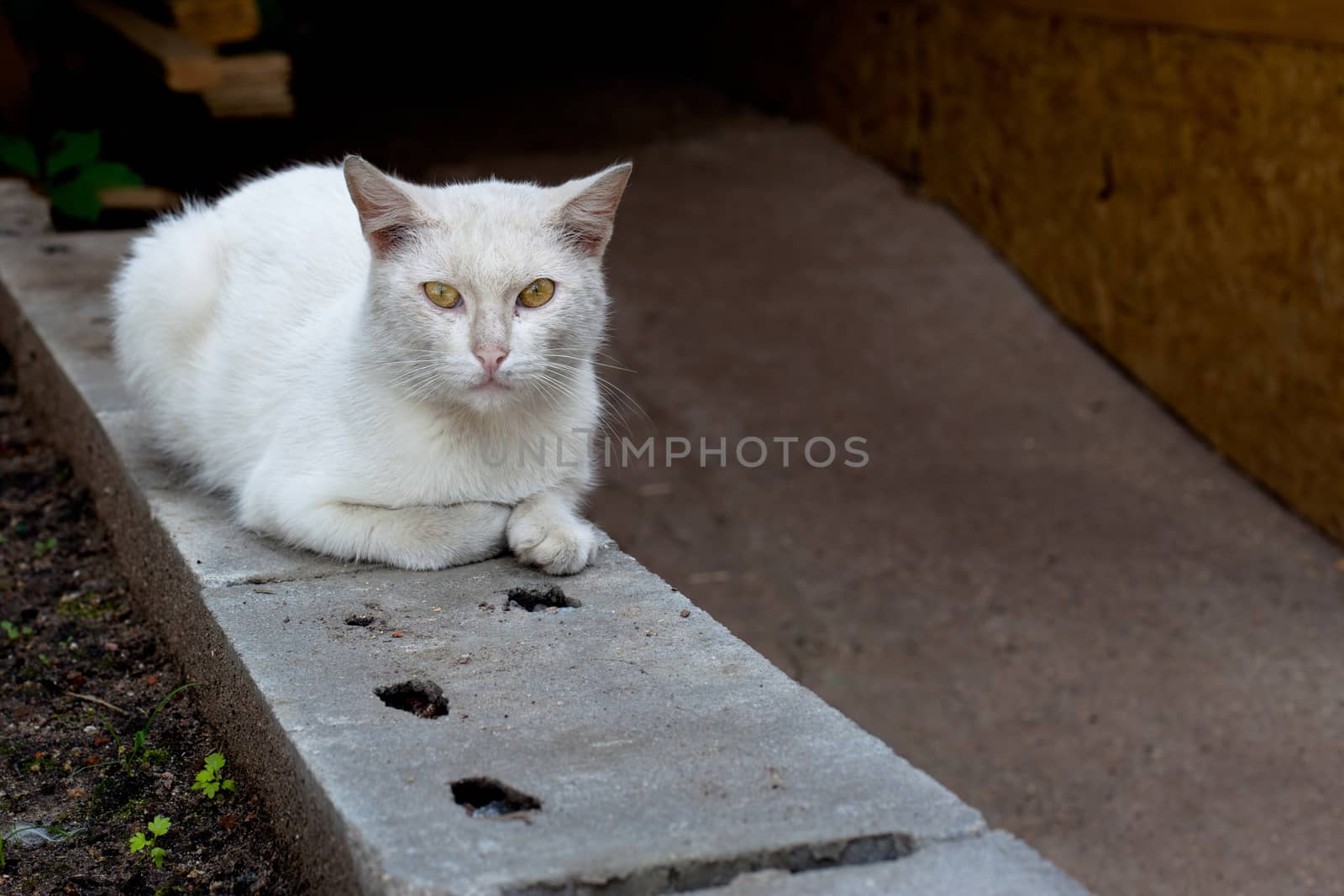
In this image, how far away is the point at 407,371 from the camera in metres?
2.51

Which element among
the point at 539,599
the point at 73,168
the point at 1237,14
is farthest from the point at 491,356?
the point at 1237,14

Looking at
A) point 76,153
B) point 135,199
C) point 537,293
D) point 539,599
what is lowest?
point 539,599

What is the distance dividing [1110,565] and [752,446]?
153 centimetres

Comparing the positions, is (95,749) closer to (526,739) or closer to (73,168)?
(526,739)

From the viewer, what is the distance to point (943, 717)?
4.43 meters

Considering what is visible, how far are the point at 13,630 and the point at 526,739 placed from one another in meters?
1.51

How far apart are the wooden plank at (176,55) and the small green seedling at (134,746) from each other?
3250 mm

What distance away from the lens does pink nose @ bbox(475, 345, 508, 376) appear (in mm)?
2355

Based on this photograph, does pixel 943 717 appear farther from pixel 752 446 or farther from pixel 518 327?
pixel 518 327

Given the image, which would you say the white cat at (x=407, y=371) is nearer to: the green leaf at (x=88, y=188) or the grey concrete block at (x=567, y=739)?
the grey concrete block at (x=567, y=739)

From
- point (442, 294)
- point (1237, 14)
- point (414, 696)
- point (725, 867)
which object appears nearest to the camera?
point (725, 867)

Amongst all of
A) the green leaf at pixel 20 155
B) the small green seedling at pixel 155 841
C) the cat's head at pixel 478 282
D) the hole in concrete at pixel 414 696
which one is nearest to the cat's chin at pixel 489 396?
the cat's head at pixel 478 282

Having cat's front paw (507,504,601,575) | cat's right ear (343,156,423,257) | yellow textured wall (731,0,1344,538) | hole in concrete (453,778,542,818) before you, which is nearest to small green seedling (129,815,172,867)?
hole in concrete (453,778,542,818)

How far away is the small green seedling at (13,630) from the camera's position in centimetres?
288
